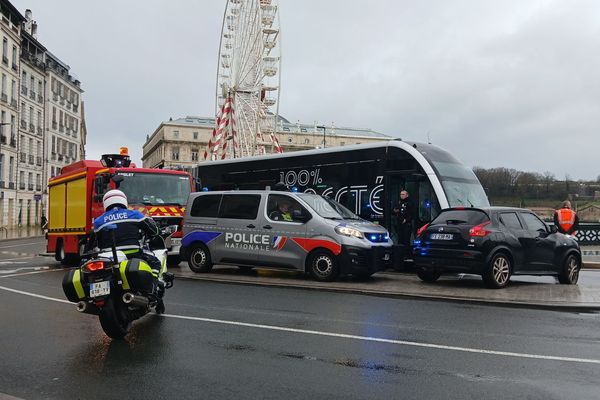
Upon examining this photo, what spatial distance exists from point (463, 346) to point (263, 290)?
525cm

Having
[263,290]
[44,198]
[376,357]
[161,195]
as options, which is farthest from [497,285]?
[44,198]

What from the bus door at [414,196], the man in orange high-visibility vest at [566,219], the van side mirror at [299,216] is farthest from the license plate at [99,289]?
the man in orange high-visibility vest at [566,219]

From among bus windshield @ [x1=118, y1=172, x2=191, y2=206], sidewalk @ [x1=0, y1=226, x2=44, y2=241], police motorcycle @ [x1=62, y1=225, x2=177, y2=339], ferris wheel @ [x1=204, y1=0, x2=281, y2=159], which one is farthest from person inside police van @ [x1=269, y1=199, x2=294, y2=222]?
sidewalk @ [x1=0, y1=226, x2=44, y2=241]

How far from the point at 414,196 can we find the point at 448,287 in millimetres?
3260

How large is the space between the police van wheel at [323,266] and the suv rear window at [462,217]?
213 centimetres

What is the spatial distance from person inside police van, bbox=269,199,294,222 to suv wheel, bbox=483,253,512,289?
13.3ft

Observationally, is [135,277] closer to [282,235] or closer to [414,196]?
[282,235]

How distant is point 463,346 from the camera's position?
6328mm

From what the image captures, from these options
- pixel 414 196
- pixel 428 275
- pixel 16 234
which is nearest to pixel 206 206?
pixel 414 196

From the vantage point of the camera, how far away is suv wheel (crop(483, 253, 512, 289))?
10945 mm

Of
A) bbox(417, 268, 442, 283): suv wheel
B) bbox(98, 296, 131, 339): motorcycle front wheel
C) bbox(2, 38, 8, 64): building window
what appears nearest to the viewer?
bbox(98, 296, 131, 339): motorcycle front wheel

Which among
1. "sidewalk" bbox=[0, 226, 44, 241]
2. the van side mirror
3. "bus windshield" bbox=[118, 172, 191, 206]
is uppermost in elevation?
"bus windshield" bbox=[118, 172, 191, 206]

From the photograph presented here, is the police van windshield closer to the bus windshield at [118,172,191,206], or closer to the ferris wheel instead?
the bus windshield at [118,172,191,206]

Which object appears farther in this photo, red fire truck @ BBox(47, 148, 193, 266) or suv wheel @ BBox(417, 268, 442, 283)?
red fire truck @ BBox(47, 148, 193, 266)
